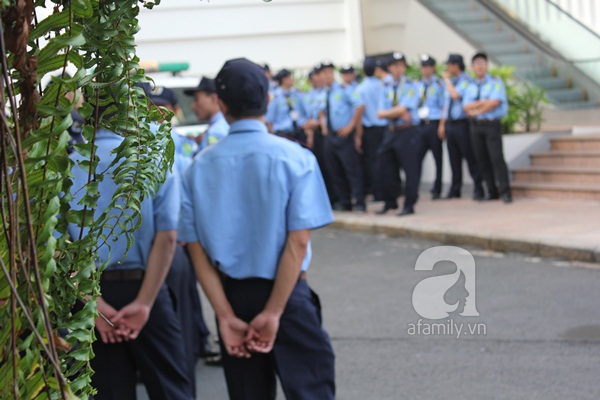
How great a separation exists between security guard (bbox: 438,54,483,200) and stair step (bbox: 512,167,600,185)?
597 millimetres

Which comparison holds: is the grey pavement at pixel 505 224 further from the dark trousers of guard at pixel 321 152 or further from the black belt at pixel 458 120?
the dark trousers of guard at pixel 321 152

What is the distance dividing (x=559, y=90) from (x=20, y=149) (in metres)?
15.8

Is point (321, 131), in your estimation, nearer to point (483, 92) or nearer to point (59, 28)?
point (483, 92)

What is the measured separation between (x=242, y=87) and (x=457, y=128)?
11.1 metres

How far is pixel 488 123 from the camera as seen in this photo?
14016 millimetres

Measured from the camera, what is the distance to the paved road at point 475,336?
233 inches

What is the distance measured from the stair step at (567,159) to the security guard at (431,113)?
1.38 meters

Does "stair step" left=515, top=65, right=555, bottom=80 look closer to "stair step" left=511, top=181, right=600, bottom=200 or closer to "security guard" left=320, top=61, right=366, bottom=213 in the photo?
"stair step" left=511, top=181, right=600, bottom=200

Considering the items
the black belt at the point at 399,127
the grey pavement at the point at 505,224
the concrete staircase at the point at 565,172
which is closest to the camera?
the grey pavement at the point at 505,224

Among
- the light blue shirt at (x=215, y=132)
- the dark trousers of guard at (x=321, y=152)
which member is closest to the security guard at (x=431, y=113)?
the dark trousers of guard at (x=321, y=152)

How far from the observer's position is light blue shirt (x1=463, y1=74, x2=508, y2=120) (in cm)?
1385

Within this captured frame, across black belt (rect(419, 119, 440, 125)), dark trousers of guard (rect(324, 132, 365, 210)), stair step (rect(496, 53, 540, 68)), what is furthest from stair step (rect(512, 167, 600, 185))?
stair step (rect(496, 53, 540, 68))

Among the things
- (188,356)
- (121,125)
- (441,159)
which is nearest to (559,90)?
(441,159)

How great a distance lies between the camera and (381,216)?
538 inches
